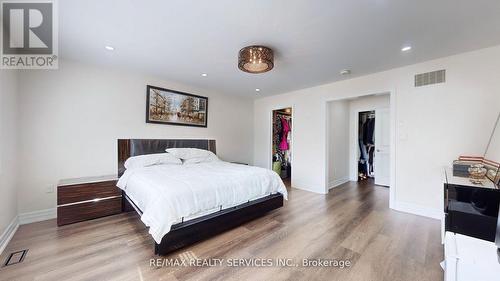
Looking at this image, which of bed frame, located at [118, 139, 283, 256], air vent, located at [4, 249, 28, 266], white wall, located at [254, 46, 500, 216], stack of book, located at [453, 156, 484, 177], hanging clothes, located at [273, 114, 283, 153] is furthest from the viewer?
hanging clothes, located at [273, 114, 283, 153]

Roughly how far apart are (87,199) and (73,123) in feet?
3.79

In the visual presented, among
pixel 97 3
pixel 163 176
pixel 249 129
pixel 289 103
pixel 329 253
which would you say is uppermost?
pixel 97 3

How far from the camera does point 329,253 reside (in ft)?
6.41

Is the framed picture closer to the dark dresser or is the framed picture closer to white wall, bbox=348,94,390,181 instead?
white wall, bbox=348,94,390,181

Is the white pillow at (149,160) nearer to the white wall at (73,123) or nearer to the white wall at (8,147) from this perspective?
the white wall at (73,123)

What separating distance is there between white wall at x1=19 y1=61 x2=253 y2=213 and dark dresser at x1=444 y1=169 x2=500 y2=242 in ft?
13.5

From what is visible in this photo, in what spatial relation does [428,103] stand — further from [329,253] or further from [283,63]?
[329,253]

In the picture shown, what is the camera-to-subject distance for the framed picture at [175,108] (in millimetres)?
3613

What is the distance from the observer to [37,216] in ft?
8.64

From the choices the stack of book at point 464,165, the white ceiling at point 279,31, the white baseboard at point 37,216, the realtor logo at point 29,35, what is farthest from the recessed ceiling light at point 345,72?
the white baseboard at point 37,216

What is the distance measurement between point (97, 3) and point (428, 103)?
4.10 metres

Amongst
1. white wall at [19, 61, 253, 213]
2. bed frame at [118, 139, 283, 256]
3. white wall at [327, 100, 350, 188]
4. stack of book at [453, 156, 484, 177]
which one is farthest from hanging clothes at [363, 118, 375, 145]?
white wall at [19, 61, 253, 213]

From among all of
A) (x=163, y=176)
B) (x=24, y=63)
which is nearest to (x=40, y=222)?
(x=163, y=176)

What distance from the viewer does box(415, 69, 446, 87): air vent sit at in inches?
107
